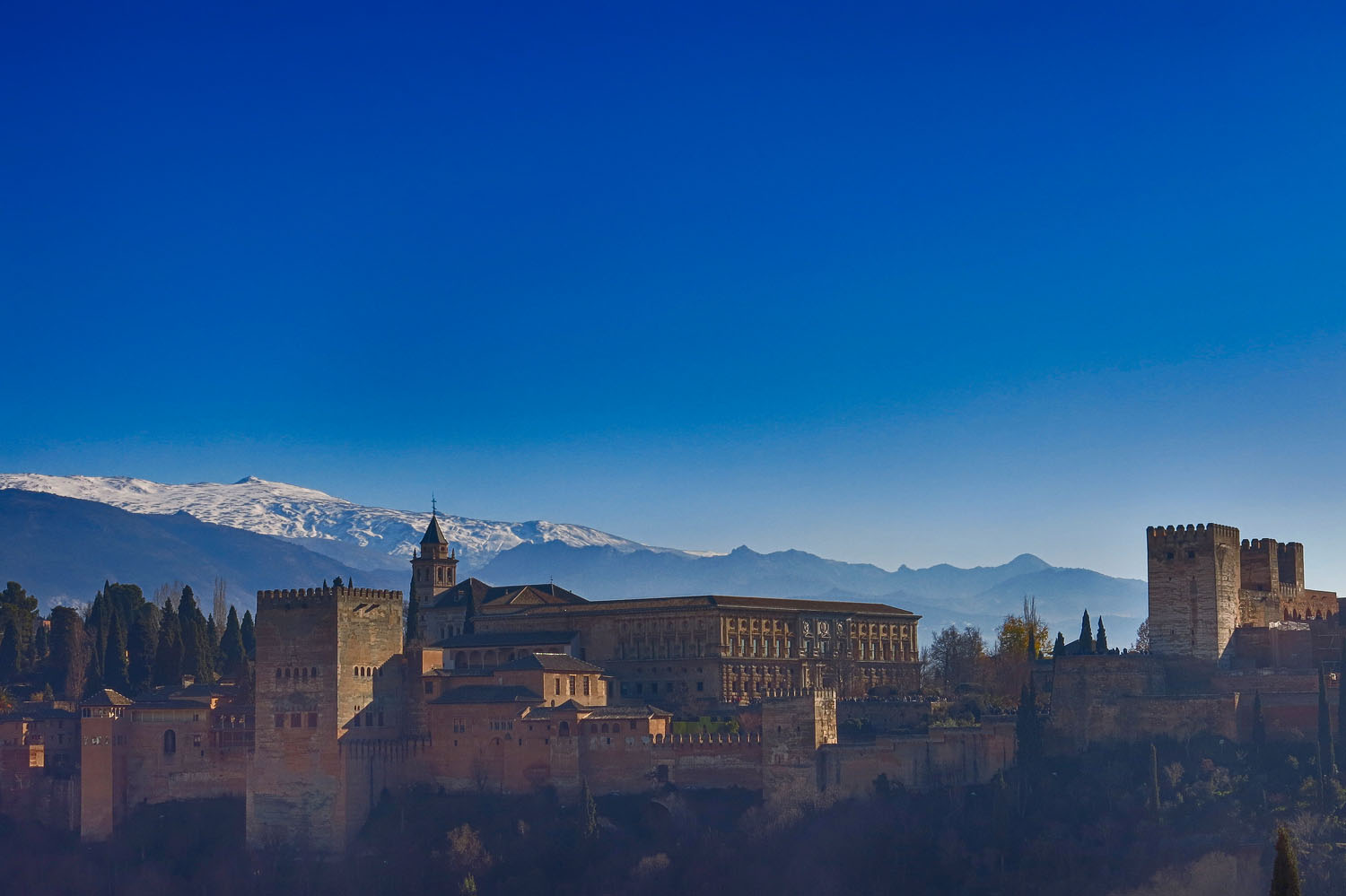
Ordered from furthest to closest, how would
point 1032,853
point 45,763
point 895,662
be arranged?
1. point 895,662
2. point 45,763
3. point 1032,853

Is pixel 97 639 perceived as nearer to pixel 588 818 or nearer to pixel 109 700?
pixel 109 700

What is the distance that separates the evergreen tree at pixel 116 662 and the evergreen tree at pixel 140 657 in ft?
1.33

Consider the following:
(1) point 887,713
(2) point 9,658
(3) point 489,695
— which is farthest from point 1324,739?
(2) point 9,658

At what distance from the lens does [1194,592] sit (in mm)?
75375

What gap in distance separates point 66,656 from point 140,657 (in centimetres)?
654

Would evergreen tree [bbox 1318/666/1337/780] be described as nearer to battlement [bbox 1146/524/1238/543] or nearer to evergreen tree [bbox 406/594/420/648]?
battlement [bbox 1146/524/1238/543]

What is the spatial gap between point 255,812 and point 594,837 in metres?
16.3

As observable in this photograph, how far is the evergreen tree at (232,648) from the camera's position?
108938 millimetres

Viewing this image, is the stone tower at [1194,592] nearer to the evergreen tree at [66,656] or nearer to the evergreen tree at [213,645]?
the evergreen tree at [213,645]

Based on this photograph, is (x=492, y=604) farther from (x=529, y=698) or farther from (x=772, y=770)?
(x=772, y=770)

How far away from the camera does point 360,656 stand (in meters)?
80.3

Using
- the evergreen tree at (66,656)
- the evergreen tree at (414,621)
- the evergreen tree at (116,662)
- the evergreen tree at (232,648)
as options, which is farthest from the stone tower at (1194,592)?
the evergreen tree at (66,656)

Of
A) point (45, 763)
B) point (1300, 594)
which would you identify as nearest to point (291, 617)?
point (45, 763)

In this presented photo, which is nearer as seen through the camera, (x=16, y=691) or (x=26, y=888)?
(x=26, y=888)
